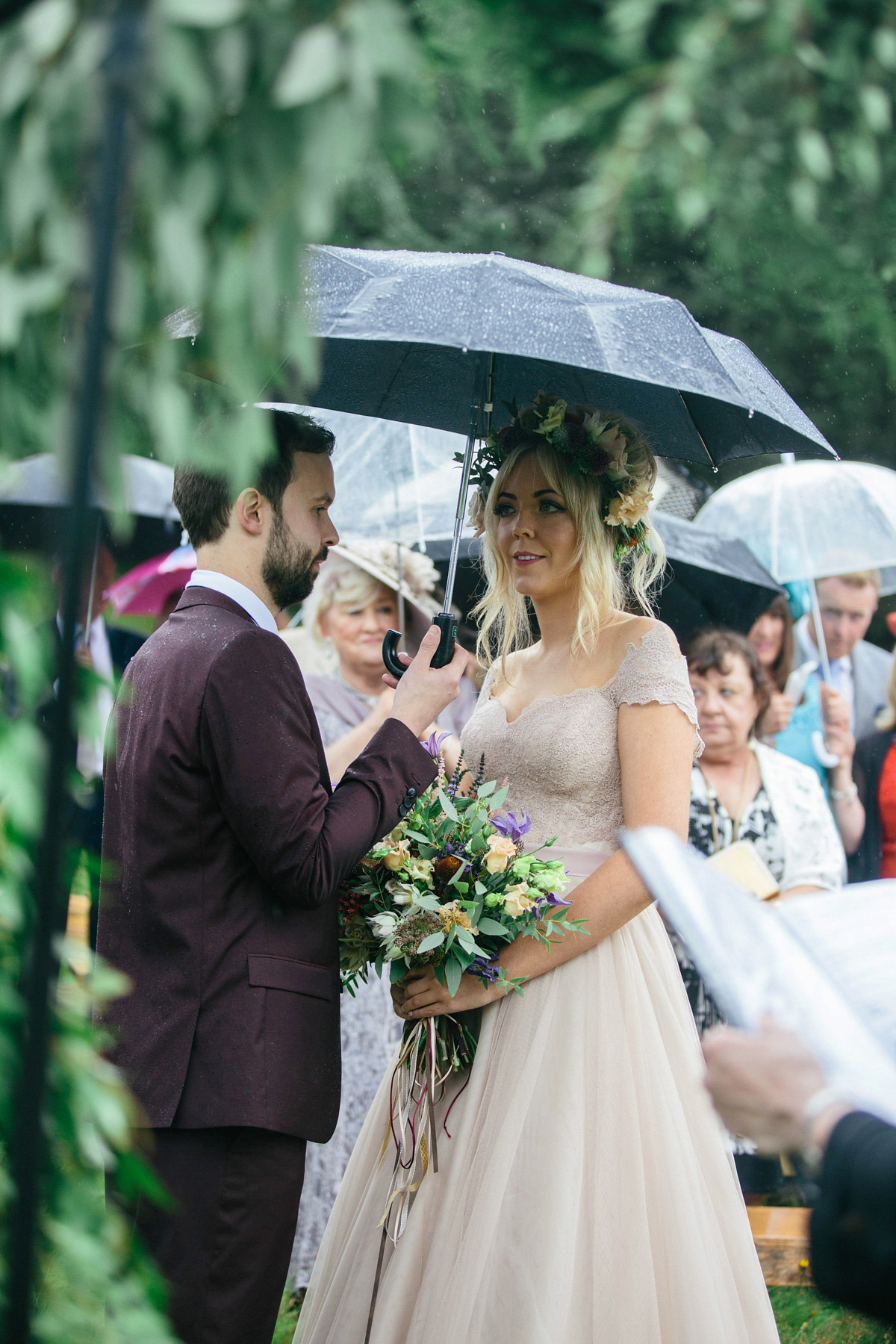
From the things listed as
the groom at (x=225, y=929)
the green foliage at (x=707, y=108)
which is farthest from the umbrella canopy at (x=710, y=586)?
the green foliage at (x=707, y=108)

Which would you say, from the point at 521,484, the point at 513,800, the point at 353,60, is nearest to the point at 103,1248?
the point at 353,60

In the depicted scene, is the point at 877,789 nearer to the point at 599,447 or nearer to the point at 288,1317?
the point at 599,447

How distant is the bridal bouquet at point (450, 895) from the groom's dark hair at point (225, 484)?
718 mm

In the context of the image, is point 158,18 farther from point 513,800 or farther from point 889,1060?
point 513,800

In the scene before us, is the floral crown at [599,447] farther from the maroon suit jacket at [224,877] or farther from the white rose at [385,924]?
the white rose at [385,924]

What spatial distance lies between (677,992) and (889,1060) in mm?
1440

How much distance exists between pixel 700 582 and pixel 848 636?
0.98 meters

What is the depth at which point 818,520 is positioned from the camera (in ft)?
17.2

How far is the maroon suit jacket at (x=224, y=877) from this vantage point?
81.0 inches

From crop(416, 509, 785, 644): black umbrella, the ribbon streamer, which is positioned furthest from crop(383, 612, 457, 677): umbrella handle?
crop(416, 509, 785, 644): black umbrella

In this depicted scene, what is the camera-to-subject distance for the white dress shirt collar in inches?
88.7

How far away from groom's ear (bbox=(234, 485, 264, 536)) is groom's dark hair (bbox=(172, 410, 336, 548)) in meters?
0.02

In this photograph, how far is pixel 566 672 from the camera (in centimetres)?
280

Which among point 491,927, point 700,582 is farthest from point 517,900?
point 700,582
